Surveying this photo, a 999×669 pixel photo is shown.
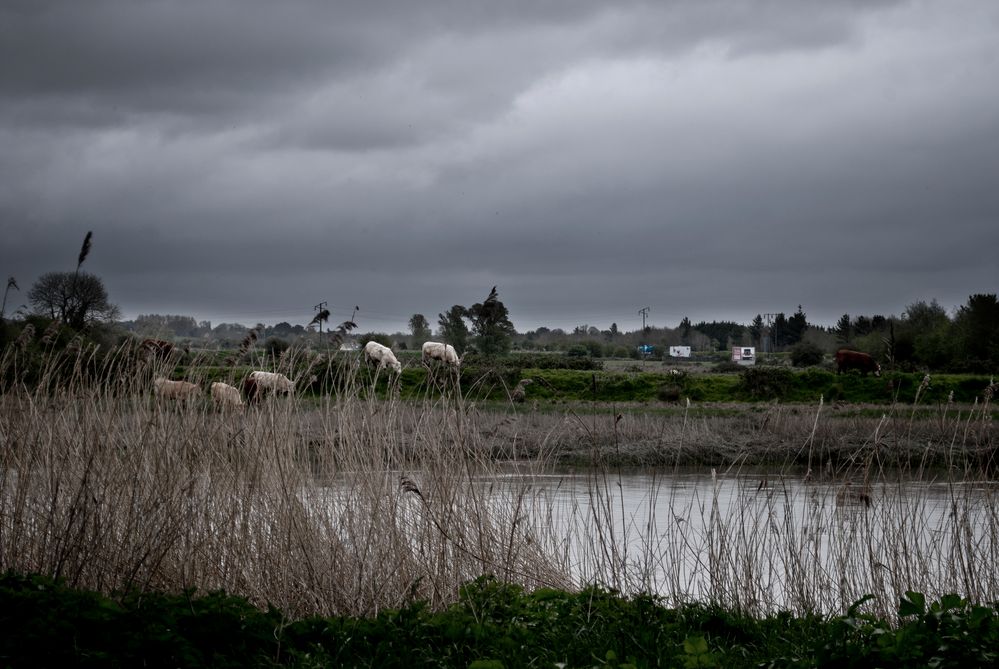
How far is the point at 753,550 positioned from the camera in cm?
696

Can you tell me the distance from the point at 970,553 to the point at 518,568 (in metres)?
3.21

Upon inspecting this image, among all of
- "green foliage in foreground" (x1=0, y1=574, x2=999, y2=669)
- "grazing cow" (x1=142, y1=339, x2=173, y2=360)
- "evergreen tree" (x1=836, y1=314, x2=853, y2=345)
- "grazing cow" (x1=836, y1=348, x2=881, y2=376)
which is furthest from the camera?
"evergreen tree" (x1=836, y1=314, x2=853, y2=345)

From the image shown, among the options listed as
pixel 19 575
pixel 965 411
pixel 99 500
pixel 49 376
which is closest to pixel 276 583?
pixel 99 500

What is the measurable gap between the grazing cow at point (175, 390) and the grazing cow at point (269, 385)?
429 mm

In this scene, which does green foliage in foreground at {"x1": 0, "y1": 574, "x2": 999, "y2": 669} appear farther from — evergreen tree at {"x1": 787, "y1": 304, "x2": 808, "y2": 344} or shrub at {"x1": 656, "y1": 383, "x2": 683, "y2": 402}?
evergreen tree at {"x1": 787, "y1": 304, "x2": 808, "y2": 344}

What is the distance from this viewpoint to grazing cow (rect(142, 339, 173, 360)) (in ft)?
24.4

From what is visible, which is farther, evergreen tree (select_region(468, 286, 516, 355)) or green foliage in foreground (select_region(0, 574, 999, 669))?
evergreen tree (select_region(468, 286, 516, 355))

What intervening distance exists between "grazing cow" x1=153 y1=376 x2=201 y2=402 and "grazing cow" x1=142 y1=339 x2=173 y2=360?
0.22 m

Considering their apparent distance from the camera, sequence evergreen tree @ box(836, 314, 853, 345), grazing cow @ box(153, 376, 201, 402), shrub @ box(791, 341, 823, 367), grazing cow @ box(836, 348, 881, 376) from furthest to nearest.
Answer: evergreen tree @ box(836, 314, 853, 345)
shrub @ box(791, 341, 823, 367)
grazing cow @ box(836, 348, 881, 376)
grazing cow @ box(153, 376, 201, 402)

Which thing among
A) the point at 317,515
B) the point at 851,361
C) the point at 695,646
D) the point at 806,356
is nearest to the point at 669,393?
the point at 851,361

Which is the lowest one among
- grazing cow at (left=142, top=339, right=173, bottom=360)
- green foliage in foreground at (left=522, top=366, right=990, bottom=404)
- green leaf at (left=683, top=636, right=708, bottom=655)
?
green leaf at (left=683, top=636, right=708, bottom=655)

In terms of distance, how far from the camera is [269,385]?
7.39m

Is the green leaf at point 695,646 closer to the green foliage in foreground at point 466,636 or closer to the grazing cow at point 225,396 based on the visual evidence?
the green foliage in foreground at point 466,636

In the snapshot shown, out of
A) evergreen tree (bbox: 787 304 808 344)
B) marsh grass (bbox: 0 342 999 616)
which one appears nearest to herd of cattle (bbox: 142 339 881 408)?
marsh grass (bbox: 0 342 999 616)
